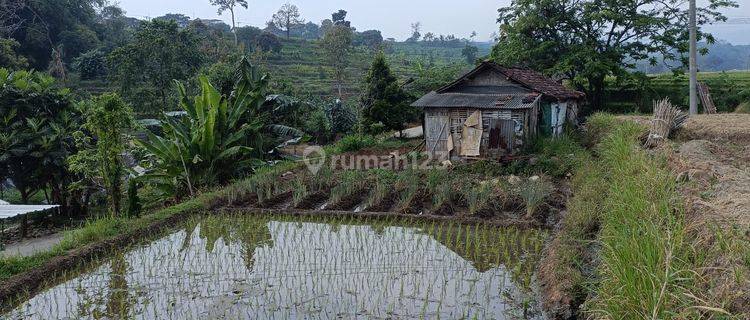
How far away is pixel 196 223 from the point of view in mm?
9078

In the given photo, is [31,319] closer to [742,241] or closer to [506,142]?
[742,241]

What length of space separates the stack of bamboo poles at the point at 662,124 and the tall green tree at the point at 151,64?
18.1 metres

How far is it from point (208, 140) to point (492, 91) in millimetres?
7677

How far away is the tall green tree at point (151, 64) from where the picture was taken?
2225cm

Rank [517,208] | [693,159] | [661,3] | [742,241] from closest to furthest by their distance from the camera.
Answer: [742,241]
[693,159]
[517,208]
[661,3]

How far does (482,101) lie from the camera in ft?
44.3

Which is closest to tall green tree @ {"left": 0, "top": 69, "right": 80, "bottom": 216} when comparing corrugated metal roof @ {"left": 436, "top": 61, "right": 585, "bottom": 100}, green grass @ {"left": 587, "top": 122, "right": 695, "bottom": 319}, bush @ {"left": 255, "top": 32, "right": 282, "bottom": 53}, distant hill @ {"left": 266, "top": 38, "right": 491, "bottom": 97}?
corrugated metal roof @ {"left": 436, "top": 61, "right": 585, "bottom": 100}

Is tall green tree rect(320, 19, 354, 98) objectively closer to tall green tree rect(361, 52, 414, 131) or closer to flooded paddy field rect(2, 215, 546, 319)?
tall green tree rect(361, 52, 414, 131)

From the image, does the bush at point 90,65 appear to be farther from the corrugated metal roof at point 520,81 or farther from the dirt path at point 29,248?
the corrugated metal roof at point 520,81

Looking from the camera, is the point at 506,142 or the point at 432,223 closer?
the point at 432,223

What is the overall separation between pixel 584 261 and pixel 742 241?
2.31m

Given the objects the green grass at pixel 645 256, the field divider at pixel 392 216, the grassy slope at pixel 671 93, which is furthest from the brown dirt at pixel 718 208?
the grassy slope at pixel 671 93

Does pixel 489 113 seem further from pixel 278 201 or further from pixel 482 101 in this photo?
pixel 278 201

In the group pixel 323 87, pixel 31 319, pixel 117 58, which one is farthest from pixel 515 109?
pixel 323 87
